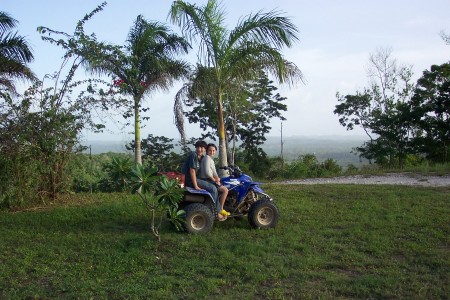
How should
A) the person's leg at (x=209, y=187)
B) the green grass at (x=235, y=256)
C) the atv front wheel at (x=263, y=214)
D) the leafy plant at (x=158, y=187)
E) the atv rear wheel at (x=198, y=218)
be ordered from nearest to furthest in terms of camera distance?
the green grass at (x=235, y=256) → the leafy plant at (x=158, y=187) → the atv rear wheel at (x=198, y=218) → the person's leg at (x=209, y=187) → the atv front wheel at (x=263, y=214)

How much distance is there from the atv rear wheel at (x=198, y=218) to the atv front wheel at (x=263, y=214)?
0.68 metres

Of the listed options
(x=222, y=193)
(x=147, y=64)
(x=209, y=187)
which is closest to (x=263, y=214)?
(x=222, y=193)

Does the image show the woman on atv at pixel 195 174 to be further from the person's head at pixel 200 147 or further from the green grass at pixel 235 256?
the green grass at pixel 235 256

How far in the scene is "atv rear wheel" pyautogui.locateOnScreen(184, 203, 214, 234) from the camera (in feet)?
24.3

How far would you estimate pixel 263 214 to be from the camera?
783 cm

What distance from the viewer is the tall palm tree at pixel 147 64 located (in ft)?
38.7

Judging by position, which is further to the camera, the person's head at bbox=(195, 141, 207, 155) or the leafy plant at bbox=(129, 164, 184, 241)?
the person's head at bbox=(195, 141, 207, 155)

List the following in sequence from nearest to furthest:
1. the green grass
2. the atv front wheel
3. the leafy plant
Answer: the green grass → the leafy plant → the atv front wheel

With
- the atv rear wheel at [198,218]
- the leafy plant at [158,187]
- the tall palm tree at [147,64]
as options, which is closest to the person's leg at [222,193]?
the atv rear wheel at [198,218]

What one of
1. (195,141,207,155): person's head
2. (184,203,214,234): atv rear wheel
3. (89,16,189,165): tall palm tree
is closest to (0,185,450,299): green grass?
(184,203,214,234): atv rear wheel

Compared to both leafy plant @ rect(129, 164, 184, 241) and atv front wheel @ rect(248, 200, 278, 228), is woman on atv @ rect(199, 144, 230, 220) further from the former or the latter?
leafy plant @ rect(129, 164, 184, 241)

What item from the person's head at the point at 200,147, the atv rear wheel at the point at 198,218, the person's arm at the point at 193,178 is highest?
the person's head at the point at 200,147

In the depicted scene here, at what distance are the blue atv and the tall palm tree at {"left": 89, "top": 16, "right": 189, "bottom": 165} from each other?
4786mm

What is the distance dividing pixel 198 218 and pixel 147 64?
6065 mm
